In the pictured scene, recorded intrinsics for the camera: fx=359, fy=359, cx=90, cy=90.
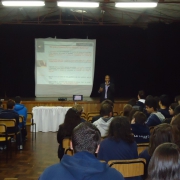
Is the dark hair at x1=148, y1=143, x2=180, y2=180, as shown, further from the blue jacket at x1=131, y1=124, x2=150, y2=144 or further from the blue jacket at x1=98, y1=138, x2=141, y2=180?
the blue jacket at x1=131, y1=124, x2=150, y2=144

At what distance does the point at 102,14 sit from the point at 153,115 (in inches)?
273

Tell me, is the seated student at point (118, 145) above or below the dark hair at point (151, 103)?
below

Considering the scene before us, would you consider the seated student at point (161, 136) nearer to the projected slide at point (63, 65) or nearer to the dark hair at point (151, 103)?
the dark hair at point (151, 103)

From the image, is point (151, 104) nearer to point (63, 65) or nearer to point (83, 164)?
point (83, 164)

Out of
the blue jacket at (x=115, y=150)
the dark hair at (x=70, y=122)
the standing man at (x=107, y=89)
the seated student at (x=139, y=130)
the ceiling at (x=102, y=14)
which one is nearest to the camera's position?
the blue jacket at (x=115, y=150)

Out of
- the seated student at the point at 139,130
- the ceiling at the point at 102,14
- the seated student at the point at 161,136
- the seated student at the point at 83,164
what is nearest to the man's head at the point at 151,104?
the seated student at the point at 139,130

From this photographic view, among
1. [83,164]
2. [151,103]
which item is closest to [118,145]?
[83,164]

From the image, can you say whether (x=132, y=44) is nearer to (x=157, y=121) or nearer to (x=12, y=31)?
(x=12, y=31)

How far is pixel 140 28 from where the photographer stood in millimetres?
13703

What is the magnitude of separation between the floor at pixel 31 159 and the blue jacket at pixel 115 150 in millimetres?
2078

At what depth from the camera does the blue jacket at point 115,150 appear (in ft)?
11.8

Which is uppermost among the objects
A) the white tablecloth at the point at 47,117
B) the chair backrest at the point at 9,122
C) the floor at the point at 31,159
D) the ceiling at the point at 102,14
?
the ceiling at the point at 102,14

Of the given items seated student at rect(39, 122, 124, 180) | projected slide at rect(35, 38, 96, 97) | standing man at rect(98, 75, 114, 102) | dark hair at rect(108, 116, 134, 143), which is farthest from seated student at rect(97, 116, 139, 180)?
projected slide at rect(35, 38, 96, 97)

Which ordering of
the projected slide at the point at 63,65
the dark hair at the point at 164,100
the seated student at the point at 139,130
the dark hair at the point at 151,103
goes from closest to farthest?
the seated student at the point at 139,130 → the dark hair at the point at 151,103 → the dark hair at the point at 164,100 → the projected slide at the point at 63,65
